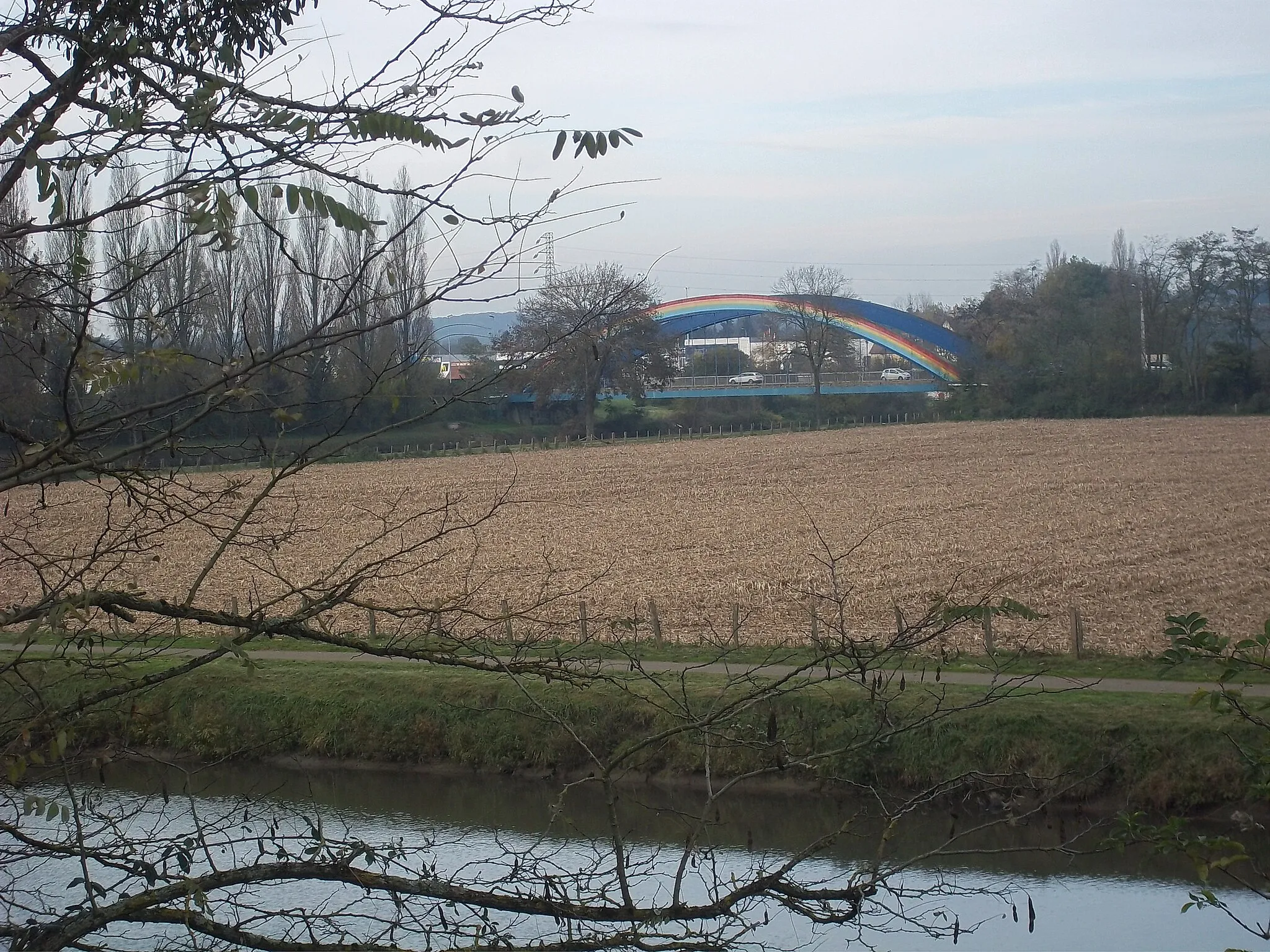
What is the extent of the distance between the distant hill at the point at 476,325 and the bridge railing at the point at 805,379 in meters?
67.5

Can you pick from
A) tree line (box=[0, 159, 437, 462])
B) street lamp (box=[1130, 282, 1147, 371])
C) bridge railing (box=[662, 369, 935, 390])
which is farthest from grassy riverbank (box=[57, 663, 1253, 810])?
bridge railing (box=[662, 369, 935, 390])

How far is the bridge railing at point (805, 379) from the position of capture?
7231 cm

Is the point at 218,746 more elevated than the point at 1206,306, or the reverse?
the point at 1206,306

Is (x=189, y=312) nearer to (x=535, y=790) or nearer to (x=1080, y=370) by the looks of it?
(x=535, y=790)

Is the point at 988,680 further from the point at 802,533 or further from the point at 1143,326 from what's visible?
the point at 1143,326

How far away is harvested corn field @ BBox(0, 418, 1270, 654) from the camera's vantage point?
17016 mm

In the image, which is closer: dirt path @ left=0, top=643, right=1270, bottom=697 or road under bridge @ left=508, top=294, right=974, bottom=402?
dirt path @ left=0, top=643, right=1270, bottom=697

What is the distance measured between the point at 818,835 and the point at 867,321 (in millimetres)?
66405

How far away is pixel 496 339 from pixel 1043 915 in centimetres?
768

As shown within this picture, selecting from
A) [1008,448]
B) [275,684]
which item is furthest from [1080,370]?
[275,684]

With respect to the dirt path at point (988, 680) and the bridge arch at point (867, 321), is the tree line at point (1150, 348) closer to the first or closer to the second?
the bridge arch at point (867, 321)

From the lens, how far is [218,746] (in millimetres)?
12438

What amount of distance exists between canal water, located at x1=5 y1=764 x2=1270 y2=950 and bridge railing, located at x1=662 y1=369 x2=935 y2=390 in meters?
59.8

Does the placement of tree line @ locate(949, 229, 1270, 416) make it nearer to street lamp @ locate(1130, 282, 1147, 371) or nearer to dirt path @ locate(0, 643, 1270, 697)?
street lamp @ locate(1130, 282, 1147, 371)
